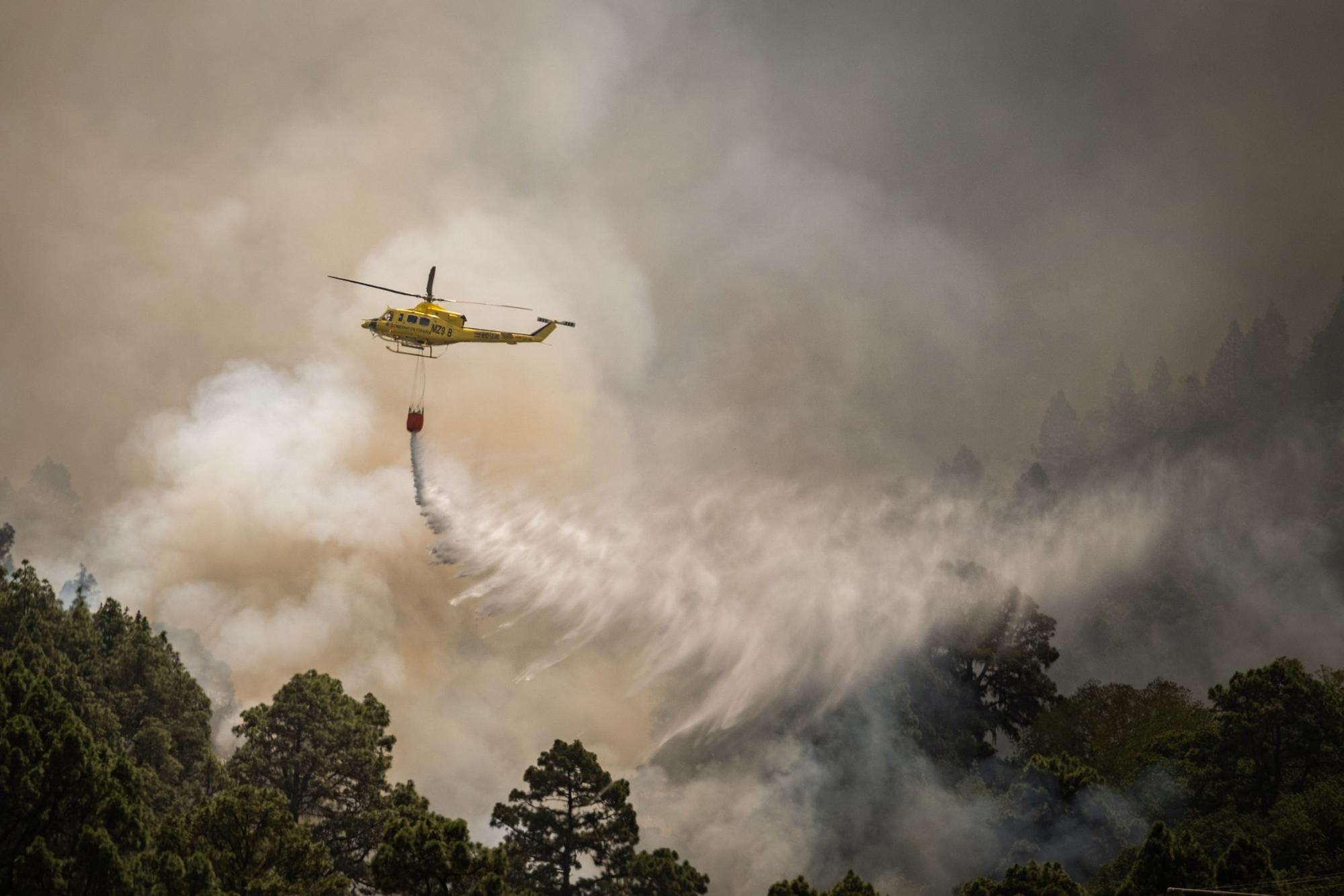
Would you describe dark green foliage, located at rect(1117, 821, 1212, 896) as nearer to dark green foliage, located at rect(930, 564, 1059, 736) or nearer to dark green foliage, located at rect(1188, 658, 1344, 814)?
dark green foliage, located at rect(1188, 658, 1344, 814)

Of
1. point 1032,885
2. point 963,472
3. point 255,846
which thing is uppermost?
point 963,472

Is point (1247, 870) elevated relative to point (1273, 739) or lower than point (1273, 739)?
lower

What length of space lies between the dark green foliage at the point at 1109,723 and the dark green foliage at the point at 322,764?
158 ft

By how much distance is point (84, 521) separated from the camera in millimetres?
166125

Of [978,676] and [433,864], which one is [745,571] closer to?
[978,676]

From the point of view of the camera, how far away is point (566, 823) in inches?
2453

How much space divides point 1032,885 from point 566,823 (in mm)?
21628

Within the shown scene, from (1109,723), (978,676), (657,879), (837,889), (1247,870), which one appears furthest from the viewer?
(978,676)

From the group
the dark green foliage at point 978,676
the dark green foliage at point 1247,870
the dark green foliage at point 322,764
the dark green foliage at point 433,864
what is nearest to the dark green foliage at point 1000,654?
the dark green foliage at point 978,676

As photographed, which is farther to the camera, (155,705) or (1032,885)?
(155,705)

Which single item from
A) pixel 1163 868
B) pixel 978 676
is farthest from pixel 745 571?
pixel 1163 868

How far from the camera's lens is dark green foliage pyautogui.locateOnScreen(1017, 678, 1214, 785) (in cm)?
8856

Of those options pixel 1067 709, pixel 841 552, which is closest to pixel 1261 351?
pixel 841 552

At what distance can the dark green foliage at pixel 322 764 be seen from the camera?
63.3 m
